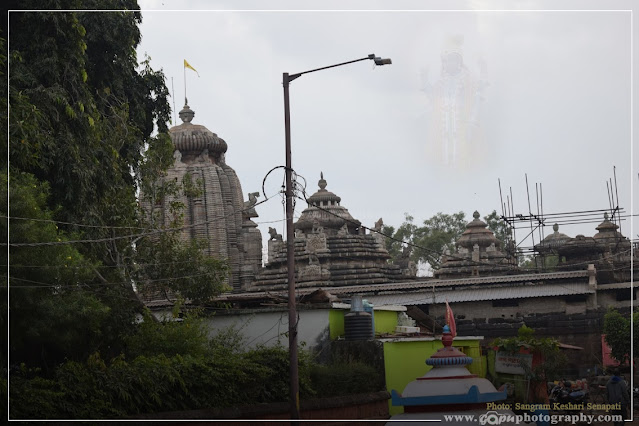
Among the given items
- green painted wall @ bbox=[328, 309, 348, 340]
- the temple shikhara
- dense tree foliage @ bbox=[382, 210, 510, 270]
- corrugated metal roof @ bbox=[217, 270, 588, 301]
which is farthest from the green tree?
green painted wall @ bbox=[328, 309, 348, 340]

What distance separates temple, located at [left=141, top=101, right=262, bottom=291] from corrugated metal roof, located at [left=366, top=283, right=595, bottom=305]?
13322mm

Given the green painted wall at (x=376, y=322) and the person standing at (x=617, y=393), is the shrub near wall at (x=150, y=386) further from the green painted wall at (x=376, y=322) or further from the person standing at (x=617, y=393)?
the person standing at (x=617, y=393)

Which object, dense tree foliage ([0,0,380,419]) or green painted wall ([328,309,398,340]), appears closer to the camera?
dense tree foliage ([0,0,380,419])

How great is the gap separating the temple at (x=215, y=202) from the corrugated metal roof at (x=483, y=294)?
13322 millimetres

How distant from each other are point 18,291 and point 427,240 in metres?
85.3

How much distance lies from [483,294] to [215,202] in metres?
18.0

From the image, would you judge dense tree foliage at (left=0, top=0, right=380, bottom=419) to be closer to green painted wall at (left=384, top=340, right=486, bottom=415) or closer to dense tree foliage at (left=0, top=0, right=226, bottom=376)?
dense tree foliage at (left=0, top=0, right=226, bottom=376)

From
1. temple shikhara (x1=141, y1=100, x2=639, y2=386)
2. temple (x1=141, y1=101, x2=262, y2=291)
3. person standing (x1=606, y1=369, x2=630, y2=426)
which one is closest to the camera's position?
person standing (x1=606, y1=369, x2=630, y2=426)

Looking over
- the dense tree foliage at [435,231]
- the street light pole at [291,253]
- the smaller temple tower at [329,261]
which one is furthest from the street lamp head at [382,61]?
the dense tree foliage at [435,231]

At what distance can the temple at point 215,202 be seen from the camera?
179ft

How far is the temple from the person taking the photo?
2152 inches

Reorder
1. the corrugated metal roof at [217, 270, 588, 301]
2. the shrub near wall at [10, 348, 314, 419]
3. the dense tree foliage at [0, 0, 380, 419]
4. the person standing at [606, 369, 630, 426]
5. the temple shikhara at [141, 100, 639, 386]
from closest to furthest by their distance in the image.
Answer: the shrub near wall at [10, 348, 314, 419], the dense tree foliage at [0, 0, 380, 419], the person standing at [606, 369, 630, 426], the temple shikhara at [141, 100, 639, 386], the corrugated metal roof at [217, 270, 588, 301]

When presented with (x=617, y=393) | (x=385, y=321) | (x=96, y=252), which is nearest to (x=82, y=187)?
(x=96, y=252)

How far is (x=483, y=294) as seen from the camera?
41.9 m
